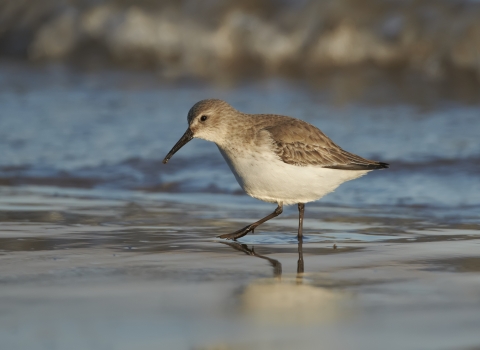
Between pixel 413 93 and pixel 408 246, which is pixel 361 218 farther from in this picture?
pixel 413 93

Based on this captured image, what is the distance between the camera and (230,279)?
440 centimetres

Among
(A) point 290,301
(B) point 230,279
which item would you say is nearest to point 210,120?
(B) point 230,279

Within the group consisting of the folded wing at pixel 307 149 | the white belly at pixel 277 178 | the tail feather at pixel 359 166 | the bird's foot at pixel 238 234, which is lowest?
the bird's foot at pixel 238 234

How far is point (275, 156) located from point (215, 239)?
658mm

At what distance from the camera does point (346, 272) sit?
15.0 feet

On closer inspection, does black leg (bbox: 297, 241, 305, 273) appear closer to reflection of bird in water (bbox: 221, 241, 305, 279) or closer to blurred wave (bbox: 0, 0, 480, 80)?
reflection of bird in water (bbox: 221, 241, 305, 279)

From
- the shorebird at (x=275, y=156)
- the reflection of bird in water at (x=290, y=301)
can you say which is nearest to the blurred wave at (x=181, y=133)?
the shorebird at (x=275, y=156)

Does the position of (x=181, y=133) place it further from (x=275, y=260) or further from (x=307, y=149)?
(x=275, y=260)

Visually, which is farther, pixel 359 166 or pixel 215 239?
pixel 359 166

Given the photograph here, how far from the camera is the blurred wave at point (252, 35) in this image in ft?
41.2

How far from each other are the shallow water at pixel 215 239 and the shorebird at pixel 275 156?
12.6 inches

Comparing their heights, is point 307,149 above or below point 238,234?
above

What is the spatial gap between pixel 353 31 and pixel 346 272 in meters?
8.94

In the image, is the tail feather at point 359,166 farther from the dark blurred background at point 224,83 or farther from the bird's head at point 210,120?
the dark blurred background at point 224,83
